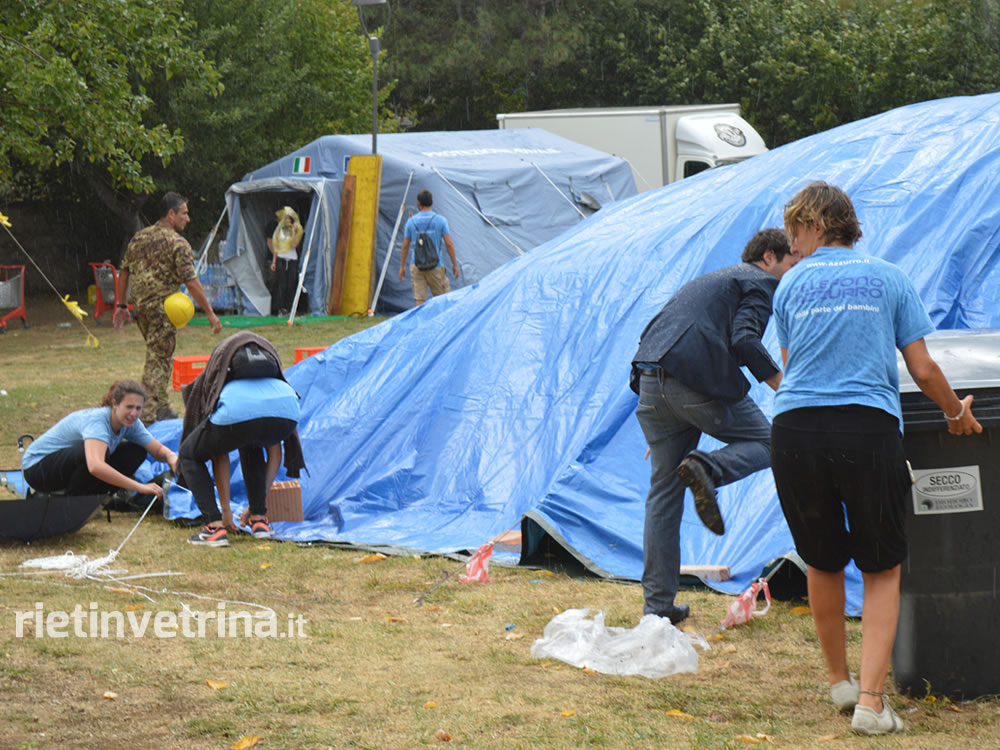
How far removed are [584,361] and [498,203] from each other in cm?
1321

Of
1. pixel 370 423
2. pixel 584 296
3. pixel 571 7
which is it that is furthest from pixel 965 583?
pixel 571 7

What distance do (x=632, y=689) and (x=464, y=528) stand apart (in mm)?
2705

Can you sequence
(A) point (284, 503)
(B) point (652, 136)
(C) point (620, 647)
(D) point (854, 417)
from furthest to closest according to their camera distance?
(B) point (652, 136)
(A) point (284, 503)
(C) point (620, 647)
(D) point (854, 417)

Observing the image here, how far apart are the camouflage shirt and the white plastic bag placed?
5984mm

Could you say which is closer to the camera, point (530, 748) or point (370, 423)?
point (530, 748)

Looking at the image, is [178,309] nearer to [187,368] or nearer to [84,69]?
[187,368]

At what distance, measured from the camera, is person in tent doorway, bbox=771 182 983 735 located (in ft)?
13.0

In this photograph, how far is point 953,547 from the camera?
425 centimetres

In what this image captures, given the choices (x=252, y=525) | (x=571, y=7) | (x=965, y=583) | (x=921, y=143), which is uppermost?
(x=571, y=7)

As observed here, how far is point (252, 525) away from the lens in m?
7.50

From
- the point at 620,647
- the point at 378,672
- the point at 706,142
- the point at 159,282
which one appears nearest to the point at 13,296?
the point at 159,282

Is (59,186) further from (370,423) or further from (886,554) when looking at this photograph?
(886,554)

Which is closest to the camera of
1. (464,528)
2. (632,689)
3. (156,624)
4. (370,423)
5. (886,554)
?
(886,554)

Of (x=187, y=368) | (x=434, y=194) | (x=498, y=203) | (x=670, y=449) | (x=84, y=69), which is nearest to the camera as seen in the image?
(x=670, y=449)
